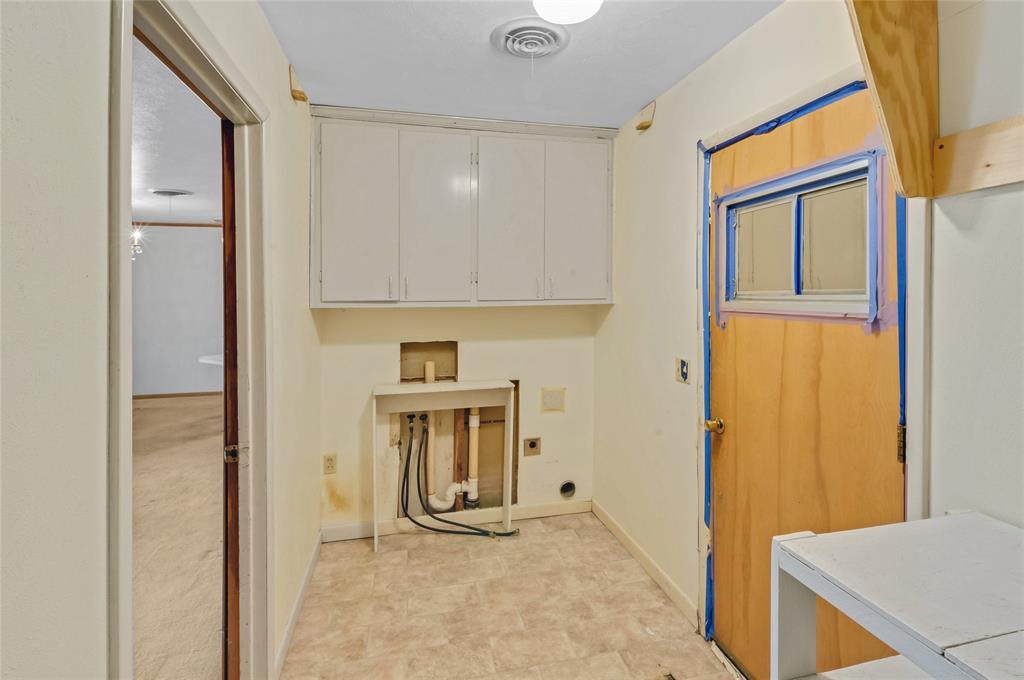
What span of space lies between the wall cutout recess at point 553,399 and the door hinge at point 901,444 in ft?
6.86

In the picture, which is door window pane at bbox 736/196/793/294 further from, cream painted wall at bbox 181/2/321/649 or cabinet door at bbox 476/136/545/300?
cream painted wall at bbox 181/2/321/649

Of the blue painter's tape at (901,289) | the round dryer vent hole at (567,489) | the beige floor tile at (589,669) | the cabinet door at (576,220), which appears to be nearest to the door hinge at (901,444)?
the blue painter's tape at (901,289)

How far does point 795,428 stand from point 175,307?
6.87 metres

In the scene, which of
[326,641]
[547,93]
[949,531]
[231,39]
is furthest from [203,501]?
[949,531]

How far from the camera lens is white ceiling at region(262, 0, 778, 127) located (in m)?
1.67

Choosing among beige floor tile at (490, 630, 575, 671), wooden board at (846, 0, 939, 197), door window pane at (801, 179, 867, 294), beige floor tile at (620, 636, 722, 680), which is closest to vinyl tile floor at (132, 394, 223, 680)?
beige floor tile at (490, 630, 575, 671)

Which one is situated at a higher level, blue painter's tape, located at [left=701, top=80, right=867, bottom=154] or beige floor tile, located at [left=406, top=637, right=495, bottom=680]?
blue painter's tape, located at [left=701, top=80, right=867, bottom=154]

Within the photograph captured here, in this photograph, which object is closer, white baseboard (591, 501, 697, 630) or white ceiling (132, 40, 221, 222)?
white baseboard (591, 501, 697, 630)

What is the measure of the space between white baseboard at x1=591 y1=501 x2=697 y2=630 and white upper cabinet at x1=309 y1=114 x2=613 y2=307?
1347 mm

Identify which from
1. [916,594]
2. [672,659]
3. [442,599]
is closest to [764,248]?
[916,594]

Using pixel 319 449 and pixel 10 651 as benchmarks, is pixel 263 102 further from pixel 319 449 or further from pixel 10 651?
pixel 319 449

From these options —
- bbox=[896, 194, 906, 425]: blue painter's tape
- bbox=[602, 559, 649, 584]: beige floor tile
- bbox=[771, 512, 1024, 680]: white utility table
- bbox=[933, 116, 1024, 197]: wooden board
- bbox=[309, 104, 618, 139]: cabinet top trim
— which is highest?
bbox=[309, 104, 618, 139]: cabinet top trim

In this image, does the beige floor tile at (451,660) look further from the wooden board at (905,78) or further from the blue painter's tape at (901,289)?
the wooden board at (905,78)

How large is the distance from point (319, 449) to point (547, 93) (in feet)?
7.33
